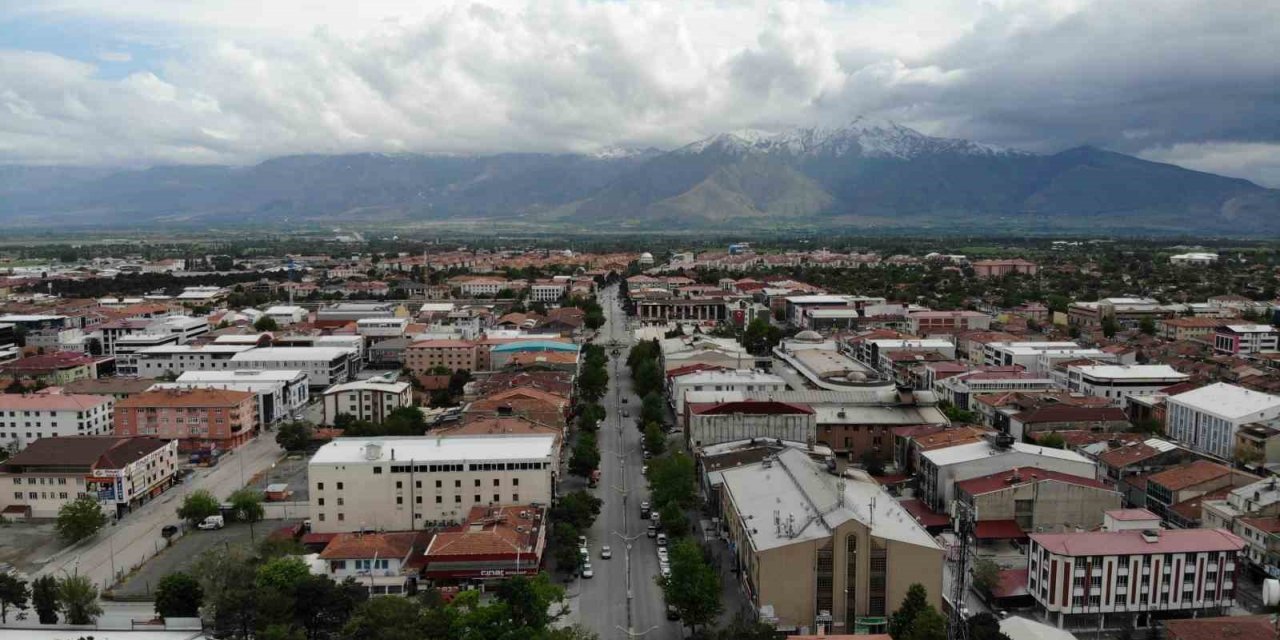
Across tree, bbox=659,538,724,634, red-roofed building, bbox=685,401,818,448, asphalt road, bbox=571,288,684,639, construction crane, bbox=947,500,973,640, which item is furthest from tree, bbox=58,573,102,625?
red-roofed building, bbox=685,401,818,448

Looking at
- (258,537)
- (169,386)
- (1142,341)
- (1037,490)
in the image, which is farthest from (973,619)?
(1142,341)

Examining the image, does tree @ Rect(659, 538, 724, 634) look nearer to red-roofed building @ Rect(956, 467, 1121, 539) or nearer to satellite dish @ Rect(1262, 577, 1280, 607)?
red-roofed building @ Rect(956, 467, 1121, 539)

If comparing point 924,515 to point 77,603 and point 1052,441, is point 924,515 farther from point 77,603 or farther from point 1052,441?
point 77,603

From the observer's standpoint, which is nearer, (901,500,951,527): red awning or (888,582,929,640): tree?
(888,582,929,640): tree

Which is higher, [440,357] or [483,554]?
[440,357]

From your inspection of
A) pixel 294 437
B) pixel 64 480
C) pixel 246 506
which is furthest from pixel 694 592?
pixel 294 437
